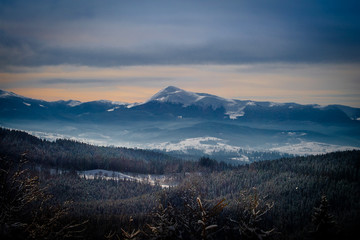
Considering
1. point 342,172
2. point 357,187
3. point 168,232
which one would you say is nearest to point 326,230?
point 168,232

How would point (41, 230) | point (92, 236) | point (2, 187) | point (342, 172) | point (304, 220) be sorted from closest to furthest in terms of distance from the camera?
point (41, 230), point (2, 187), point (92, 236), point (304, 220), point (342, 172)

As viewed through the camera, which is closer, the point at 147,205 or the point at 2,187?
the point at 2,187

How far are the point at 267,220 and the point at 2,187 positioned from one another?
130699mm

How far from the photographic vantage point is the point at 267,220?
132375 mm

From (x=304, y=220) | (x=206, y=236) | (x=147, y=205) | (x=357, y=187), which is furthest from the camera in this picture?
(x=357, y=187)

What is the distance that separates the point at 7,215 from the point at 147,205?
14149cm

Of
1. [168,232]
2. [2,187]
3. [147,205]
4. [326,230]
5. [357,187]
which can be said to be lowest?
[147,205]

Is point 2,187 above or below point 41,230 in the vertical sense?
above

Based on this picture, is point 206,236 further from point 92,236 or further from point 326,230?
point 92,236

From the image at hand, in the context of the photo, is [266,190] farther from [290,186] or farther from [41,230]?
[41,230]

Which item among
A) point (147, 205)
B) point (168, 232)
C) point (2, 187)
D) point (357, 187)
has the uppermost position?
point (2, 187)

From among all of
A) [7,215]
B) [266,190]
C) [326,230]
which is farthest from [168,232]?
[266,190]

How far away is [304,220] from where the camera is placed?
426ft

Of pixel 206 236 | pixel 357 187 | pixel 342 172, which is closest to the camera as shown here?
pixel 206 236
